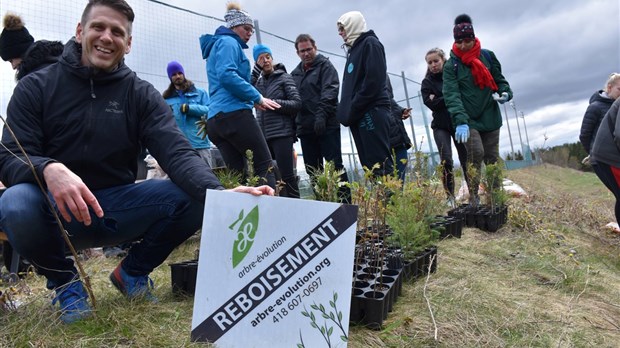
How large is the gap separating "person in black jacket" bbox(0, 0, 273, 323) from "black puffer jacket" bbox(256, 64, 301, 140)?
5.97 ft

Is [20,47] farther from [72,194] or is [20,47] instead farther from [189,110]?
[72,194]

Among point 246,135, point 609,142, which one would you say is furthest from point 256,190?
point 609,142

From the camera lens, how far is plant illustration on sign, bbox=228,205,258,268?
1585 millimetres

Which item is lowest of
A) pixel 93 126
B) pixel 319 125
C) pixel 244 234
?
pixel 244 234

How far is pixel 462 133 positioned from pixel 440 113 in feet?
2.08

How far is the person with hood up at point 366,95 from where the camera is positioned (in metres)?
3.59

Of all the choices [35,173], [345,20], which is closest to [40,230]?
[35,173]

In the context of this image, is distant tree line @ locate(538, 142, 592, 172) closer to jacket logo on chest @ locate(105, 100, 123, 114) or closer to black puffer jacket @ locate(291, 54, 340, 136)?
black puffer jacket @ locate(291, 54, 340, 136)

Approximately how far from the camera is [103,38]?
1.97 m

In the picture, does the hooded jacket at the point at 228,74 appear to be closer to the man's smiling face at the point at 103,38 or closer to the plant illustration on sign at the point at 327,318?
the man's smiling face at the point at 103,38

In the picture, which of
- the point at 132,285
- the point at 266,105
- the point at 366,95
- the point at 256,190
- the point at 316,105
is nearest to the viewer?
the point at 256,190

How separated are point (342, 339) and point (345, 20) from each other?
9.79 ft

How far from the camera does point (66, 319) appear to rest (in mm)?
1720

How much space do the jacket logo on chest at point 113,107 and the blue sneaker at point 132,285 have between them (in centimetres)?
71
